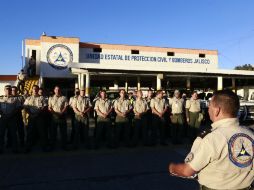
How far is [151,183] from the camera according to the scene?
657cm

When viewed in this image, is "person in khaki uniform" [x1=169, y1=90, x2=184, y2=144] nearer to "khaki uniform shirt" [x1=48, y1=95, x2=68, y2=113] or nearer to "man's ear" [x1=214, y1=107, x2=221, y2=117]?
"khaki uniform shirt" [x1=48, y1=95, x2=68, y2=113]

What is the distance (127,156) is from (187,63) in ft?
82.1

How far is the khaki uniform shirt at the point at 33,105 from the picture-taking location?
998cm

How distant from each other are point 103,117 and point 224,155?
26.6ft

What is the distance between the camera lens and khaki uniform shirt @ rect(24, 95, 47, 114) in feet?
32.8

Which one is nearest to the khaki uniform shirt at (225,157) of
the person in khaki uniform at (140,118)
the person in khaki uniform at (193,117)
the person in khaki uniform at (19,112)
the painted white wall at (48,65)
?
the person in khaki uniform at (19,112)

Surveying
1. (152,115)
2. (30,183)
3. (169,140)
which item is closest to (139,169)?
(30,183)

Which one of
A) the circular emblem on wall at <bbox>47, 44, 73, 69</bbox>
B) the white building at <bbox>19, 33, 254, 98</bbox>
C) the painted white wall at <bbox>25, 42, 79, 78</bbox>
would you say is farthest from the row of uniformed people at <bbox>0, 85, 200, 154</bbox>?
the circular emblem on wall at <bbox>47, 44, 73, 69</bbox>

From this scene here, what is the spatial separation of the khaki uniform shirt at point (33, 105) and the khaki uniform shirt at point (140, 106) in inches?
111

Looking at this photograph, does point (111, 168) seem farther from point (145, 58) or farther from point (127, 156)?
point (145, 58)

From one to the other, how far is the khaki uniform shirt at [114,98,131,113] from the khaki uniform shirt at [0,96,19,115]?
2907 mm

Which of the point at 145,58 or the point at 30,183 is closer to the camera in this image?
the point at 30,183

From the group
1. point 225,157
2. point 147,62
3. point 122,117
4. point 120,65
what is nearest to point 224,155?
point 225,157

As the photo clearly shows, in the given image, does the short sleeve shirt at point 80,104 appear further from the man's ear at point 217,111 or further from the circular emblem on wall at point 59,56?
the circular emblem on wall at point 59,56
